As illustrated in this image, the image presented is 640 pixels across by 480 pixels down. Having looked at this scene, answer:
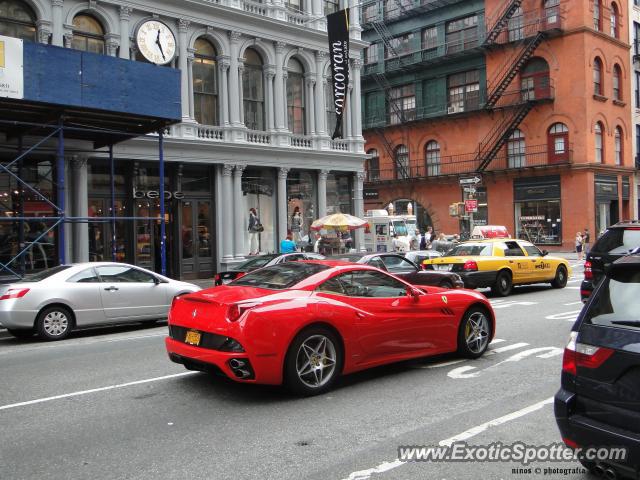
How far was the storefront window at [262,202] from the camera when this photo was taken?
2467 centimetres

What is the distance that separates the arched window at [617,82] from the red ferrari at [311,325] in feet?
130

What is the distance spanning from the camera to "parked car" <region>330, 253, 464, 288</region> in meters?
14.8

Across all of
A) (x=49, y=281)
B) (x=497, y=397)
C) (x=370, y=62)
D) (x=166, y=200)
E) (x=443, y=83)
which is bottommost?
(x=497, y=397)

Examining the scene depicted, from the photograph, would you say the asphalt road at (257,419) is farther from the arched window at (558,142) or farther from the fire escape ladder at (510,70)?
the fire escape ladder at (510,70)

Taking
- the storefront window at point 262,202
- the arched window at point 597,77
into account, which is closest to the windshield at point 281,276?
the storefront window at point 262,202

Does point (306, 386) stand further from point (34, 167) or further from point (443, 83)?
point (443, 83)

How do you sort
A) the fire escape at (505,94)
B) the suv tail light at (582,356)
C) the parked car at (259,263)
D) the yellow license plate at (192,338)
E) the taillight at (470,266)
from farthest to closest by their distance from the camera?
1. the fire escape at (505,94)
2. the taillight at (470,266)
3. the parked car at (259,263)
4. the yellow license plate at (192,338)
5. the suv tail light at (582,356)

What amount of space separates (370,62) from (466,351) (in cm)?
4336

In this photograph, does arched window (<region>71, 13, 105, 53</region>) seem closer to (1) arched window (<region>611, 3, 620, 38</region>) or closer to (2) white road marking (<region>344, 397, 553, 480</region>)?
(2) white road marking (<region>344, 397, 553, 480</region>)

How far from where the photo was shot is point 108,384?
7312 millimetres

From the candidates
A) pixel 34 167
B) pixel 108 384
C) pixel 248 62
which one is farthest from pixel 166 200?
pixel 108 384

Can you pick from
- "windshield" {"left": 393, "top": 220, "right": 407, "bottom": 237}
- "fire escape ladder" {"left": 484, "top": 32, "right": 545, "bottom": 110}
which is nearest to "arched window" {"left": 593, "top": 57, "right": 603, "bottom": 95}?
"fire escape ladder" {"left": 484, "top": 32, "right": 545, "bottom": 110}

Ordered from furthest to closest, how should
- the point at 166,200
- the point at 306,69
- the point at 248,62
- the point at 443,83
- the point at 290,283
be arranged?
the point at 443,83
the point at 306,69
the point at 248,62
the point at 166,200
the point at 290,283

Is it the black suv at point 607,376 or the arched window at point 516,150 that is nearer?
the black suv at point 607,376
